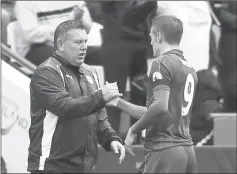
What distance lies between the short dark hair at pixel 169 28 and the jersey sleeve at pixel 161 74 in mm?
224

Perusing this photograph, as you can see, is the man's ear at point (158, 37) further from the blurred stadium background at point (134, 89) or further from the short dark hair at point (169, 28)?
the blurred stadium background at point (134, 89)

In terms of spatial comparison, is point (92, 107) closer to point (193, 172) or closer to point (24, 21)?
point (193, 172)

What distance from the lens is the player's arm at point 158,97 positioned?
5.13 metres

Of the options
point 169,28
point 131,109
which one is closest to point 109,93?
point 131,109

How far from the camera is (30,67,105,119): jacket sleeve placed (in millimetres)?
5180

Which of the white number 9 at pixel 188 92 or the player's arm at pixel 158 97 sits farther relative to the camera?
the white number 9 at pixel 188 92

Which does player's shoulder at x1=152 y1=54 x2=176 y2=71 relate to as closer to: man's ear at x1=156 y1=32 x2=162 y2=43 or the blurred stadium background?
man's ear at x1=156 y1=32 x2=162 y2=43

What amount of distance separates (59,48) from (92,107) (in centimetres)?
67

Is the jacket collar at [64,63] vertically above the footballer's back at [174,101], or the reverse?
the jacket collar at [64,63]

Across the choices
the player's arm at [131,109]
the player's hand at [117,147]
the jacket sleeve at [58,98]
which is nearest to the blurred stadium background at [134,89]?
the player's arm at [131,109]

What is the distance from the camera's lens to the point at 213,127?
844cm

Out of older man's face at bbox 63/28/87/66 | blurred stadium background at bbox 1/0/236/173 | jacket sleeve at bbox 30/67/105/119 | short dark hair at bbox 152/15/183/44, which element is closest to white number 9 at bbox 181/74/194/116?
short dark hair at bbox 152/15/183/44

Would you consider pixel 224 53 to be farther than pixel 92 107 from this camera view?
Yes

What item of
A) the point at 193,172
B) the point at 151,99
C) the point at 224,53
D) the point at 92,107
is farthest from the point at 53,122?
the point at 224,53
